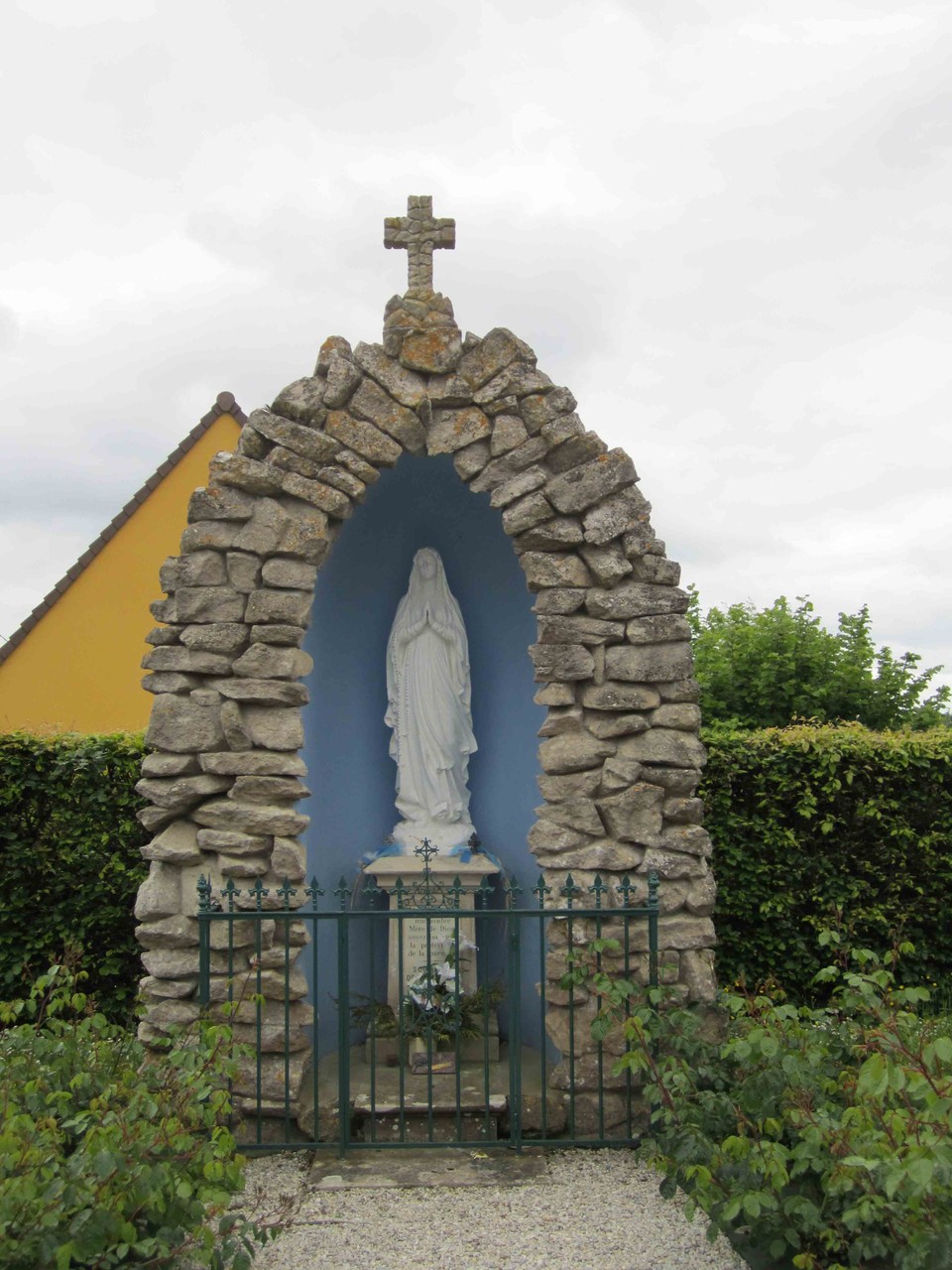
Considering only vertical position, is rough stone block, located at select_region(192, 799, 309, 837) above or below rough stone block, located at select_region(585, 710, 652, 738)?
below

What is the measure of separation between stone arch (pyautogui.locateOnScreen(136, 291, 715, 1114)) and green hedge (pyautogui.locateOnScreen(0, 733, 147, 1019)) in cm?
155

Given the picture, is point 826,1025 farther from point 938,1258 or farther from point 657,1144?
point 938,1258

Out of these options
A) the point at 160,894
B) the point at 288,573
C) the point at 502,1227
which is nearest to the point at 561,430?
the point at 288,573

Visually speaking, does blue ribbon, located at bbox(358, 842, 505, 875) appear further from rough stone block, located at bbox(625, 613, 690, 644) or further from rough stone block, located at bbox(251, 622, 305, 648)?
rough stone block, located at bbox(625, 613, 690, 644)

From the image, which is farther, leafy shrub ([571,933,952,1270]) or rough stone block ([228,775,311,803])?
rough stone block ([228,775,311,803])

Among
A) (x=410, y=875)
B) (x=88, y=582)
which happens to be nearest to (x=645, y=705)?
(x=410, y=875)

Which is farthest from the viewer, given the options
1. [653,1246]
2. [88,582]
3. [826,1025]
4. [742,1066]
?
[88,582]

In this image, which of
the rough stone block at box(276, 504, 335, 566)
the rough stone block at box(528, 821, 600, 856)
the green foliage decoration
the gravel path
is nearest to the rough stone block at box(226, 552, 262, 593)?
the rough stone block at box(276, 504, 335, 566)

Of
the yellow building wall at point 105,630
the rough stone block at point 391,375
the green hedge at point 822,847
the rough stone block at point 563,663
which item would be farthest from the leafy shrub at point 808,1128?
the yellow building wall at point 105,630

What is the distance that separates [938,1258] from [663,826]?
89.4 inches

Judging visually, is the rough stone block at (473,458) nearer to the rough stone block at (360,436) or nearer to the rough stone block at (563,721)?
the rough stone block at (360,436)

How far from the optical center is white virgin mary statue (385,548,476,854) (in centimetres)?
573

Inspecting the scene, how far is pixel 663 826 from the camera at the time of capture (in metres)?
4.84

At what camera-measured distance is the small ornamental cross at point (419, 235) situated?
17.3 ft
